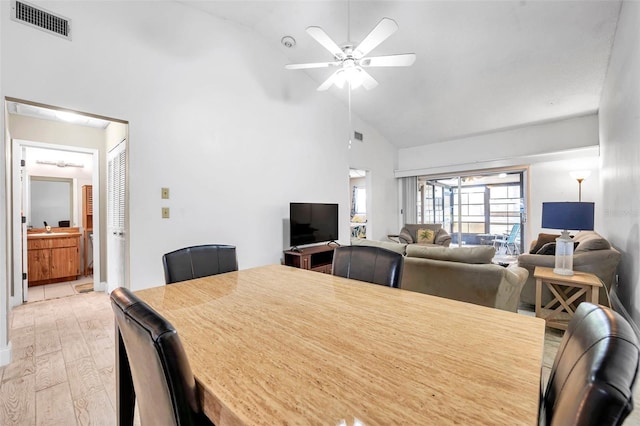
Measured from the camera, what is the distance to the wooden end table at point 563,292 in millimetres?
2451

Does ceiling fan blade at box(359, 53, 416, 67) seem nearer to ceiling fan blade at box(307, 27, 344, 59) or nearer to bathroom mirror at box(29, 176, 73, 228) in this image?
ceiling fan blade at box(307, 27, 344, 59)

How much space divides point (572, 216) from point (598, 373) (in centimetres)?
297

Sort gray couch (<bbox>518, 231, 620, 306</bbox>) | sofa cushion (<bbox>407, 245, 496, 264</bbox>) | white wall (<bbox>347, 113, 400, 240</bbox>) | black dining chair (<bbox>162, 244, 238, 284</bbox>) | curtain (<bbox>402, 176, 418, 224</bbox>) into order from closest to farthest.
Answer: black dining chair (<bbox>162, 244, 238, 284</bbox>)
sofa cushion (<bbox>407, 245, 496, 264</bbox>)
gray couch (<bbox>518, 231, 620, 306</bbox>)
white wall (<bbox>347, 113, 400, 240</bbox>)
curtain (<bbox>402, 176, 418, 224</bbox>)

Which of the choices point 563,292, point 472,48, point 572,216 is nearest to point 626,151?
point 572,216

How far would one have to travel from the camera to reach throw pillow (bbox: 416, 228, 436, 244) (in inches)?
235

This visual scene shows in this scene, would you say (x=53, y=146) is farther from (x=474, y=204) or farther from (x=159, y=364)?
(x=474, y=204)

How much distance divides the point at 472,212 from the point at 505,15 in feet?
14.4

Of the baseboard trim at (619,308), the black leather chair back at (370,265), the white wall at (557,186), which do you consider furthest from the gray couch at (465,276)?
the white wall at (557,186)

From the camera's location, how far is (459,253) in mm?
2525

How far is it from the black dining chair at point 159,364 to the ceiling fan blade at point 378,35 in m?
2.27

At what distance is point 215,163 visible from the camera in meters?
3.26

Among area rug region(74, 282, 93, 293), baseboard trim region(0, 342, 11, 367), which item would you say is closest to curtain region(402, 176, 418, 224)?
area rug region(74, 282, 93, 293)

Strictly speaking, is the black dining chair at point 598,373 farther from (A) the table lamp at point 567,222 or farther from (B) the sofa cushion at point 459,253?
(A) the table lamp at point 567,222

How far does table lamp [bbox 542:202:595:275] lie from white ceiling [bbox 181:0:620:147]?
1.98 meters
